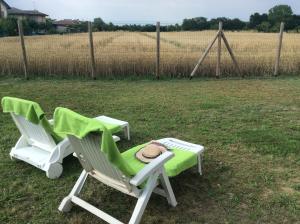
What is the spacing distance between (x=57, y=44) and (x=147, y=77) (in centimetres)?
348

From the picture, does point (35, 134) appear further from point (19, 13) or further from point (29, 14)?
point (29, 14)

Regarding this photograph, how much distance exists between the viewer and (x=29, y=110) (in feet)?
12.8

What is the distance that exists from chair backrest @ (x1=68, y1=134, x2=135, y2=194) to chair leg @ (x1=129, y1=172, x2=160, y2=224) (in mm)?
122

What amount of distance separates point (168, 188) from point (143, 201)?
0.49m

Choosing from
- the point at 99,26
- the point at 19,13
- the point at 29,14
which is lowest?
the point at 99,26

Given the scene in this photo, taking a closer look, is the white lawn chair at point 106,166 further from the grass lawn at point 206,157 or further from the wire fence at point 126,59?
the wire fence at point 126,59

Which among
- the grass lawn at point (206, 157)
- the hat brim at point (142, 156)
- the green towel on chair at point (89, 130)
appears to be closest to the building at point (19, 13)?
the grass lawn at point (206, 157)

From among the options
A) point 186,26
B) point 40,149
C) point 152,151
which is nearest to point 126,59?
point 40,149

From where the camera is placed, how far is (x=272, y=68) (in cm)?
1209

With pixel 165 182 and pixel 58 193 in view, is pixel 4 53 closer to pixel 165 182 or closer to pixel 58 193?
pixel 58 193

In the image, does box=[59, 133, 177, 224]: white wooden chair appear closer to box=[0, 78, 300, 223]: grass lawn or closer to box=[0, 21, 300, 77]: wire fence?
box=[0, 78, 300, 223]: grass lawn

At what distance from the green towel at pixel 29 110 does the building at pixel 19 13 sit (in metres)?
58.8

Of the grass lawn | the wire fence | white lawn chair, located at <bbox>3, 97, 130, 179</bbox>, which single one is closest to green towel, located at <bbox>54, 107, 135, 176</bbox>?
the grass lawn

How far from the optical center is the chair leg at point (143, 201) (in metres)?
3.05
